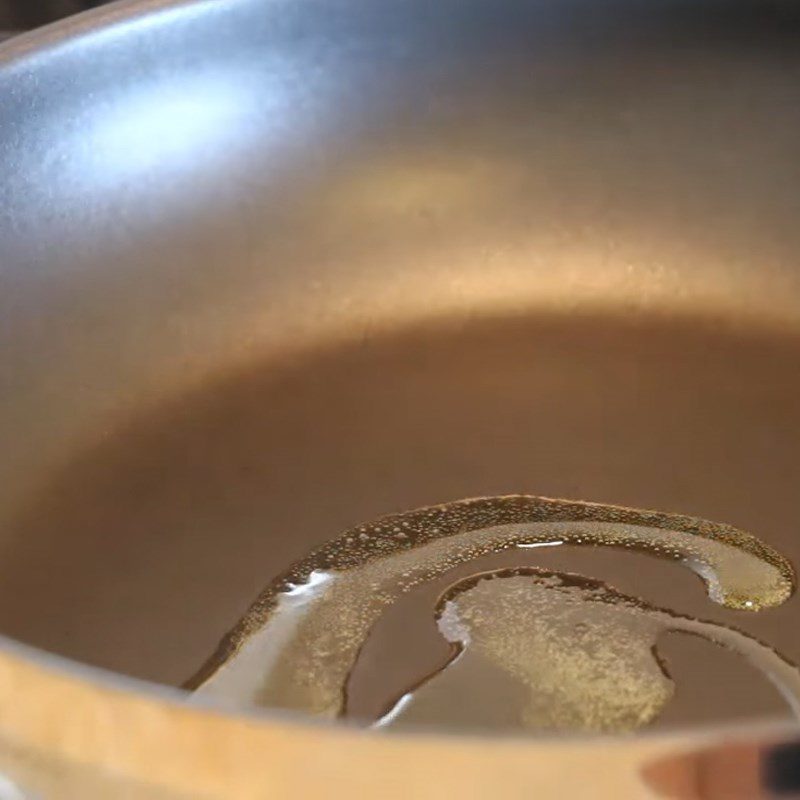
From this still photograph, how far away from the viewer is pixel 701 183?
2.54 ft

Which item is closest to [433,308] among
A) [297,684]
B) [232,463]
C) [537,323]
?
[537,323]

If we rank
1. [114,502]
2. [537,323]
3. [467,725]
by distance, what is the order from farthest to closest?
[537,323], [114,502], [467,725]

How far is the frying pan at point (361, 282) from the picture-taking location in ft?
2.06

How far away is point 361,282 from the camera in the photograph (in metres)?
0.77

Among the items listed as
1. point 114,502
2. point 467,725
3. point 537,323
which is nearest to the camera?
point 467,725

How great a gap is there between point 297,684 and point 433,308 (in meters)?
0.29

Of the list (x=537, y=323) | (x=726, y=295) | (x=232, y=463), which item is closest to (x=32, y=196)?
(x=232, y=463)

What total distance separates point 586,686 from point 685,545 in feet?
0.34

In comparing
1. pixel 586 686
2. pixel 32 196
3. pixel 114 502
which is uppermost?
pixel 32 196

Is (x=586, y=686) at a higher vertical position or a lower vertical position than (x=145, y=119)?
lower

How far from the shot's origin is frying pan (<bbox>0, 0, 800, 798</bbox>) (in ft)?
2.06

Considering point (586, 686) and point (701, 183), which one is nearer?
point (586, 686)

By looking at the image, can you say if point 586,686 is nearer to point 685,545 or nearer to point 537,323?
point 685,545

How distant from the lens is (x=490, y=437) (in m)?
0.67
